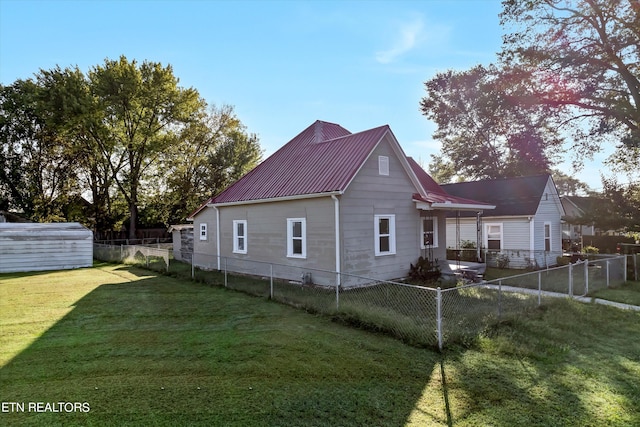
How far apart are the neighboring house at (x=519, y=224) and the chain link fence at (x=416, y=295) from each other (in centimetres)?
503

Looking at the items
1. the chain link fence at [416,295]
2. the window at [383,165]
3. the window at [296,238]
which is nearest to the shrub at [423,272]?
the chain link fence at [416,295]

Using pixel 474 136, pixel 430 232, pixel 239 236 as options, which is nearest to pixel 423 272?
pixel 430 232

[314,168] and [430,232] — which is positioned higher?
[314,168]

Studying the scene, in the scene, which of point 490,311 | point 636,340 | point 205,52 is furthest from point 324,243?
point 205,52

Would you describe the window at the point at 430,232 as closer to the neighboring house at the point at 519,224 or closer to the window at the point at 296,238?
the neighboring house at the point at 519,224

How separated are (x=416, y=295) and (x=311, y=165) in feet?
21.6

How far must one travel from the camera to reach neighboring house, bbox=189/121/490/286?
11938mm

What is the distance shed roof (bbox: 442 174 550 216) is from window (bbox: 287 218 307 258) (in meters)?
12.4

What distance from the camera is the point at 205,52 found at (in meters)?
14.5

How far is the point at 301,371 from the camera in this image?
18.0 feet

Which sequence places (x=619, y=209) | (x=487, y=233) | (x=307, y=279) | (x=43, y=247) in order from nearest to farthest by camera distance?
(x=307, y=279)
(x=619, y=209)
(x=43, y=247)
(x=487, y=233)

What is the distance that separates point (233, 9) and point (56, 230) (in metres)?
16.0

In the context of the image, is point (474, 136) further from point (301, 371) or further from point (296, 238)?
point (301, 371)

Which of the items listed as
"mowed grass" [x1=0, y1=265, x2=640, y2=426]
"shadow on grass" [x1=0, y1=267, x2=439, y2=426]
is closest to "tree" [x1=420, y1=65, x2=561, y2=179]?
"mowed grass" [x1=0, y1=265, x2=640, y2=426]
